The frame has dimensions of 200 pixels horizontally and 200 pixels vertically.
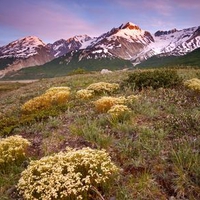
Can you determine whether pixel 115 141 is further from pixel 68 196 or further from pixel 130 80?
pixel 130 80

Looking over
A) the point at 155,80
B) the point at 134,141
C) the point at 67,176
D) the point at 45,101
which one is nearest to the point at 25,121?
the point at 45,101

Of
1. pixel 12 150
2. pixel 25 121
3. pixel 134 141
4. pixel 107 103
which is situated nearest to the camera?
pixel 12 150

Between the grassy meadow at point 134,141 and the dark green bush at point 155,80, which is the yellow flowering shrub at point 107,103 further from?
the dark green bush at point 155,80

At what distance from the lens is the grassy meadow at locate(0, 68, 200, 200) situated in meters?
6.88

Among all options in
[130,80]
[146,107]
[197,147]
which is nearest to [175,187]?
[197,147]

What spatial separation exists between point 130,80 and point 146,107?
6322 mm

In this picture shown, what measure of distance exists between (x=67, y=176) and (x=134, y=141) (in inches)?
120

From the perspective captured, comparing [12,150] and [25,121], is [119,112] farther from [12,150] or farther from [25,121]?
[25,121]

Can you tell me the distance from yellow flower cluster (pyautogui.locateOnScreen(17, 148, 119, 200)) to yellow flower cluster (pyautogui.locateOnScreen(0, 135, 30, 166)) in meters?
1.40

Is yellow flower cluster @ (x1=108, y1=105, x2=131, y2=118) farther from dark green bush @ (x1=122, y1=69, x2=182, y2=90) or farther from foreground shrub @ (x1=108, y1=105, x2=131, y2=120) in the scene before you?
dark green bush @ (x1=122, y1=69, x2=182, y2=90)

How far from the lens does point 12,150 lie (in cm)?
852

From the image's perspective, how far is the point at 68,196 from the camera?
20.4ft

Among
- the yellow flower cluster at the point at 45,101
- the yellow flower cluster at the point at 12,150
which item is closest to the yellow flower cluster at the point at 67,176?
the yellow flower cluster at the point at 12,150


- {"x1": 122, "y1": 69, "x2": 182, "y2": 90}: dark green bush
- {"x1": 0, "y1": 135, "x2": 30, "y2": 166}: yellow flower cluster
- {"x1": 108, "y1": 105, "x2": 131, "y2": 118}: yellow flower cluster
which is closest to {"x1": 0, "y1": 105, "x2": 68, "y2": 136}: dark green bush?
{"x1": 108, "y1": 105, "x2": 131, "y2": 118}: yellow flower cluster
